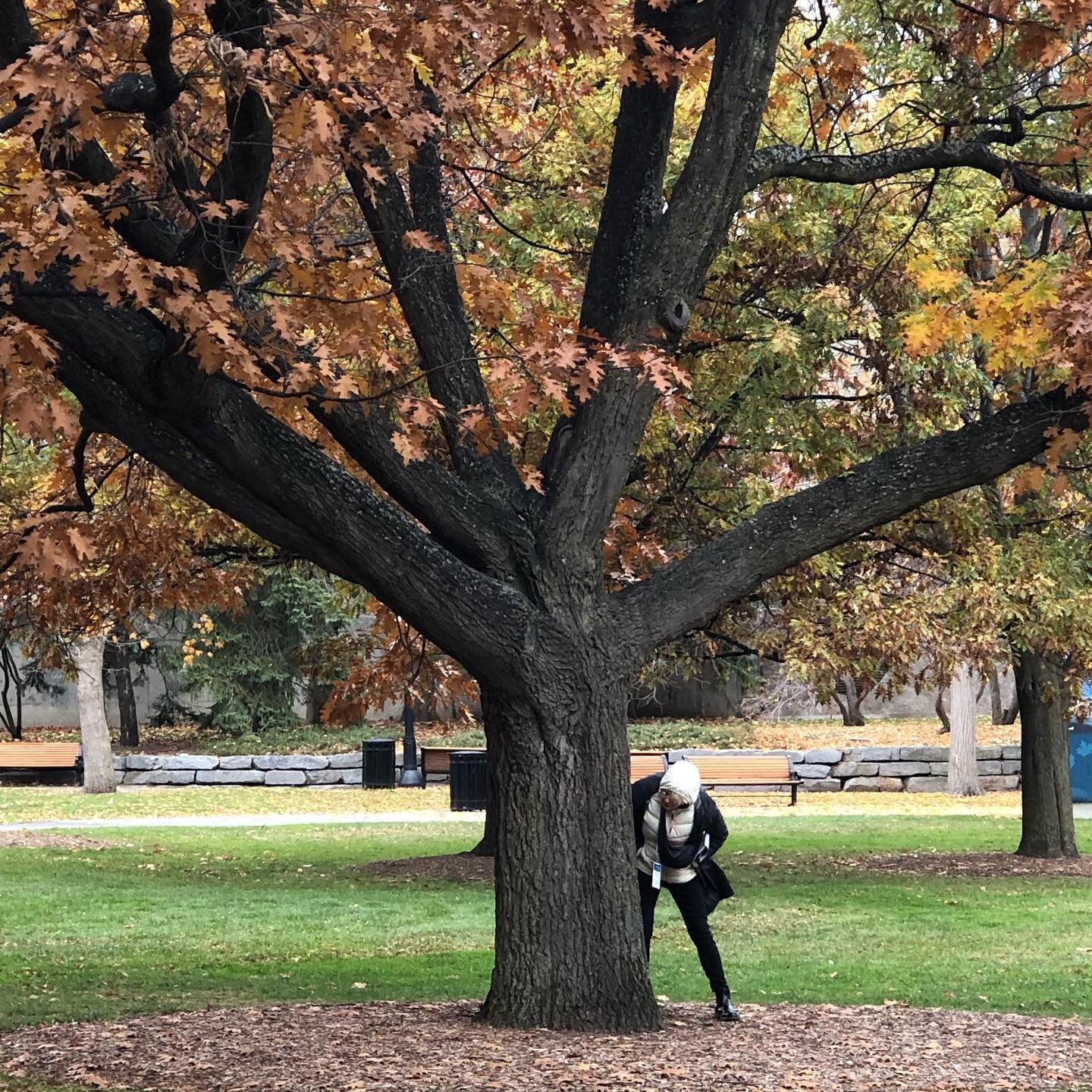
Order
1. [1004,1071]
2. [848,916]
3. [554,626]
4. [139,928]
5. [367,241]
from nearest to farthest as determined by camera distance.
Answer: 1. [1004,1071]
2. [554,626]
3. [367,241]
4. [139,928]
5. [848,916]

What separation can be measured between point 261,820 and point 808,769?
10.1m

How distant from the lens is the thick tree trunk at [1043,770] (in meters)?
17.5

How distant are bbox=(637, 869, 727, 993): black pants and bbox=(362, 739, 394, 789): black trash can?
19.3m

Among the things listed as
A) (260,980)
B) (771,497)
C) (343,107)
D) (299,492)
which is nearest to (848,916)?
(771,497)

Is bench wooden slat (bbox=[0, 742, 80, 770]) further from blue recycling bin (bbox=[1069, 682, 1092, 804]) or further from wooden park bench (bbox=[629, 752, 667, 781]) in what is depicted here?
blue recycling bin (bbox=[1069, 682, 1092, 804])

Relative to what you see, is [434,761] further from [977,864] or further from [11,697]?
[11,697]

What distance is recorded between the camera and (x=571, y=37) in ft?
23.5

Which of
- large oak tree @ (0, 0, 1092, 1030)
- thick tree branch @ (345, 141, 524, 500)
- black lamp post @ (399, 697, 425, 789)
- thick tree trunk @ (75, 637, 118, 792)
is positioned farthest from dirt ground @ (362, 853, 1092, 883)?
black lamp post @ (399, 697, 425, 789)

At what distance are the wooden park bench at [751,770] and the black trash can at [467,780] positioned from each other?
384 cm

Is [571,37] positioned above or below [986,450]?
above

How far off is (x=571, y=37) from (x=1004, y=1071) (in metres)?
5.11

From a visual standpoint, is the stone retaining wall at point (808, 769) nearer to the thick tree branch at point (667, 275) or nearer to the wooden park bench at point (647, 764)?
the wooden park bench at point (647, 764)

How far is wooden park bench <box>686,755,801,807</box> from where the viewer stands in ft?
82.9

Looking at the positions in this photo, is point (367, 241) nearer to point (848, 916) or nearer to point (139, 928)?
point (139, 928)
